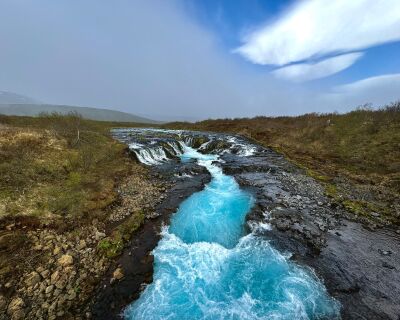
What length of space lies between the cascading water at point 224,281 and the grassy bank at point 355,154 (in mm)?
8076

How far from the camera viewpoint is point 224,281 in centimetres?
928

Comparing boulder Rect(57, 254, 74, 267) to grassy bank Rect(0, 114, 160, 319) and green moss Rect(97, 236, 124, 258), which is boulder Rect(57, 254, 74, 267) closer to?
grassy bank Rect(0, 114, 160, 319)

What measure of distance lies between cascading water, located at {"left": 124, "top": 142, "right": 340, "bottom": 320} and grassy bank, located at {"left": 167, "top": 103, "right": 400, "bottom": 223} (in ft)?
26.5

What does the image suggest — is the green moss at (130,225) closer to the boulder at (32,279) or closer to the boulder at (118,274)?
the boulder at (118,274)

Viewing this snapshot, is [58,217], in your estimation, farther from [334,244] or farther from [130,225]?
[334,244]

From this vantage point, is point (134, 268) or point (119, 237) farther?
point (119, 237)

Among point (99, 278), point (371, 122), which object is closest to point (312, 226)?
point (99, 278)

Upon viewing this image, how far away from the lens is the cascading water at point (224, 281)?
793 cm

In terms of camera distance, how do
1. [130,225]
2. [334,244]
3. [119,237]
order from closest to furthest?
1. [334,244]
2. [119,237]
3. [130,225]

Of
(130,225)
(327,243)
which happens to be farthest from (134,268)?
(327,243)

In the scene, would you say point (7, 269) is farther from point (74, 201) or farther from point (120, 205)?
point (120, 205)

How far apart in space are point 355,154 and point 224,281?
85.2 feet

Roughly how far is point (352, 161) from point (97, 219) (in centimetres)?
2728

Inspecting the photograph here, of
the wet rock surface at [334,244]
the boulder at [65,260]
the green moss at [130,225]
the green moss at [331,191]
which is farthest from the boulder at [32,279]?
the green moss at [331,191]
